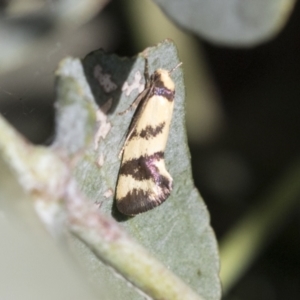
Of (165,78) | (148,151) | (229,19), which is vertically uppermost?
(229,19)

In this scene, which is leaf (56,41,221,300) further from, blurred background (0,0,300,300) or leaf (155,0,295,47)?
blurred background (0,0,300,300)

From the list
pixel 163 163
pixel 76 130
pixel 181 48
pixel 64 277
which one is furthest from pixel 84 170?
pixel 181 48

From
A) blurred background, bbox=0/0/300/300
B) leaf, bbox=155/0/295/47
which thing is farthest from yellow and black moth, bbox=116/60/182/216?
blurred background, bbox=0/0/300/300

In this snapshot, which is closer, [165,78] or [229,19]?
[229,19]

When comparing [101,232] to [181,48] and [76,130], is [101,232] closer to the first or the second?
[76,130]

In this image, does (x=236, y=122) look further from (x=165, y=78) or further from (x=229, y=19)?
(x=229, y=19)

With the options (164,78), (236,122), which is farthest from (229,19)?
(236,122)
